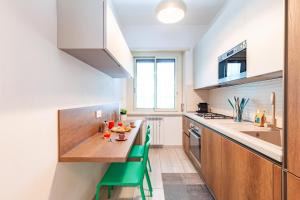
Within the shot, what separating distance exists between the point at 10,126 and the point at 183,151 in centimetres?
358

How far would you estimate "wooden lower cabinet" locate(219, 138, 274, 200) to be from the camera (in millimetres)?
1146

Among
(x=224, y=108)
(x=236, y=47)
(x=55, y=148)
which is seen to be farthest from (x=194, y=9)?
(x=55, y=148)

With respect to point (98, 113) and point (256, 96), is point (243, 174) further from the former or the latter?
point (98, 113)

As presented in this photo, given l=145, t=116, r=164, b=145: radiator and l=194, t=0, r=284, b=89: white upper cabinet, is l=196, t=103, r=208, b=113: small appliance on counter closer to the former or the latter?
l=145, t=116, r=164, b=145: radiator

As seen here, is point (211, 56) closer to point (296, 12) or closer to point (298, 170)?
point (296, 12)

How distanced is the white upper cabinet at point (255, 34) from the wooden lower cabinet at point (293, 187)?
2.31 ft

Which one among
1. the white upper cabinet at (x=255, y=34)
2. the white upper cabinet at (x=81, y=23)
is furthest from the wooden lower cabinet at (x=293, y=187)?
the white upper cabinet at (x=81, y=23)

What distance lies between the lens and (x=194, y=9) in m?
3.24

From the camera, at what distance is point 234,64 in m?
2.14

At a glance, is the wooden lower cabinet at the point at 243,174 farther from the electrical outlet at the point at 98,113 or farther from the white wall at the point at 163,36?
the white wall at the point at 163,36

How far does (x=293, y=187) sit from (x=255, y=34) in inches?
52.2

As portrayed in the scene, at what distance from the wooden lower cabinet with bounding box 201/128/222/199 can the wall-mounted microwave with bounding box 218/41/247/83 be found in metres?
0.69

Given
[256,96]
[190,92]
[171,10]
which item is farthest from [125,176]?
[190,92]

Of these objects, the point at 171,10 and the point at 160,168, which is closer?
the point at 171,10
